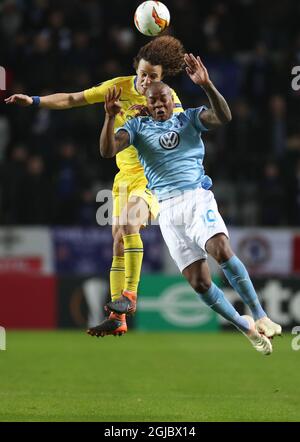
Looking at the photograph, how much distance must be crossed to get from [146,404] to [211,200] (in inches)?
83.6

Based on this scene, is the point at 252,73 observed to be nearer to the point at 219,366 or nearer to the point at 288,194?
the point at 288,194

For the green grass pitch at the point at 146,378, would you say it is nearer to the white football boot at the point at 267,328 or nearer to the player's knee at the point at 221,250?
the white football boot at the point at 267,328

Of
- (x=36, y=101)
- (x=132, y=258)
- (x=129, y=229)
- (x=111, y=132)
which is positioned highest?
(x=36, y=101)

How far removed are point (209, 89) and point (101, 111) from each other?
31.3ft

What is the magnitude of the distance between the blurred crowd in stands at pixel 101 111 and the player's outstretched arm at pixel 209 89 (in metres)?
8.66

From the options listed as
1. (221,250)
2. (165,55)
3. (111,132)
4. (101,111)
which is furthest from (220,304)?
(101,111)

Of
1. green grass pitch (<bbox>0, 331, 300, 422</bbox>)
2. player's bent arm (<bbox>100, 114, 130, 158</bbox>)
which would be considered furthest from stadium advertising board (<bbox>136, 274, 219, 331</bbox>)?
player's bent arm (<bbox>100, 114, 130, 158</bbox>)

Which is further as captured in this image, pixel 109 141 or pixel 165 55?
pixel 165 55

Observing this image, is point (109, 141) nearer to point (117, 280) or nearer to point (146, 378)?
point (117, 280)

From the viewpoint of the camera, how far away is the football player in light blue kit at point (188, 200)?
358 inches

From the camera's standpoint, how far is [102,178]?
1820cm

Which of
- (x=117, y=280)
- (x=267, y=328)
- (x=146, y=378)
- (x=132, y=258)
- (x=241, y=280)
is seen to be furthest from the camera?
(x=146, y=378)

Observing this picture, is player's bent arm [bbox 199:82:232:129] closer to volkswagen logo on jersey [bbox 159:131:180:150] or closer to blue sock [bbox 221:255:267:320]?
volkswagen logo on jersey [bbox 159:131:180:150]
